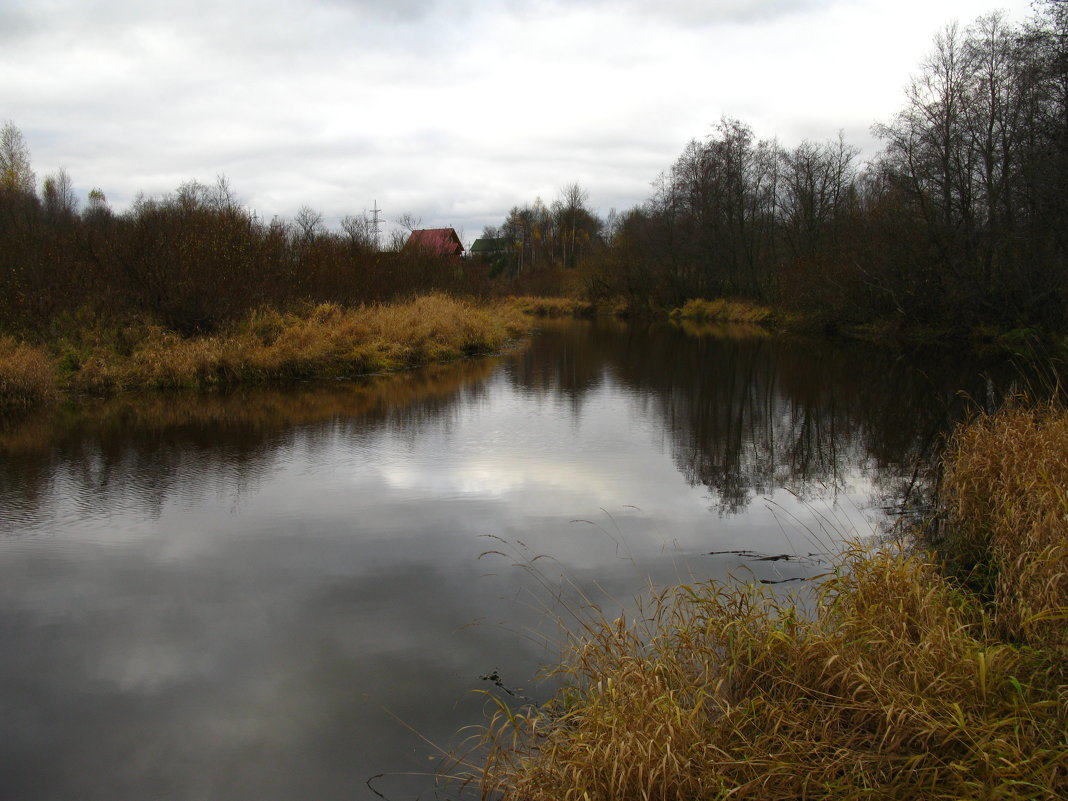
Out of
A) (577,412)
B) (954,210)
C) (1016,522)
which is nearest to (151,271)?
(577,412)

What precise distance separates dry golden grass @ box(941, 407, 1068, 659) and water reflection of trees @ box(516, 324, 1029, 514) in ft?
5.53

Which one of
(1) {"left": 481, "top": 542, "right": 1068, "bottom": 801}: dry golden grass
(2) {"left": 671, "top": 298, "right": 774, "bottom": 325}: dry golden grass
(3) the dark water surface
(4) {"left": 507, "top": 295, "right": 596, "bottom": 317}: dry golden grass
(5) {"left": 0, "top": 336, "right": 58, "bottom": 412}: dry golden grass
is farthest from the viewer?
(4) {"left": 507, "top": 295, "right": 596, "bottom": 317}: dry golden grass

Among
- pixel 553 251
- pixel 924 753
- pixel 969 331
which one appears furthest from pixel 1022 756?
pixel 553 251

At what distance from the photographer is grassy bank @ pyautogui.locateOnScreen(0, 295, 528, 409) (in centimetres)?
1443

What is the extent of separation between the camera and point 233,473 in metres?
10.0

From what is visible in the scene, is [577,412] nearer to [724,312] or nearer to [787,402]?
[787,402]

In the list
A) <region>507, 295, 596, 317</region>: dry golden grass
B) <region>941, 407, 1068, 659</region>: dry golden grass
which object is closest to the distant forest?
<region>507, 295, 596, 317</region>: dry golden grass

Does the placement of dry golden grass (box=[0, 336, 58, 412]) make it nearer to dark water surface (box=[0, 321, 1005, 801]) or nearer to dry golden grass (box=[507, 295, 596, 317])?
dark water surface (box=[0, 321, 1005, 801])

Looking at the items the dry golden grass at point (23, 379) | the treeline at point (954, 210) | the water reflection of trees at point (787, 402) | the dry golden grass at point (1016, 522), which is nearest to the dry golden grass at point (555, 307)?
the treeline at point (954, 210)

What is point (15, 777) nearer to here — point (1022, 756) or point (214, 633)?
point (214, 633)

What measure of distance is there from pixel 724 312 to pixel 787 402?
2904cm

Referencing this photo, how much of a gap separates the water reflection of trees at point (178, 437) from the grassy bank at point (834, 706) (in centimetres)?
622

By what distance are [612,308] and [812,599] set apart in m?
48.1

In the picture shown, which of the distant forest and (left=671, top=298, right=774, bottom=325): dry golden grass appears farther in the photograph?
(left=671, top=298, right=774, bottom=325): dry golden grass
